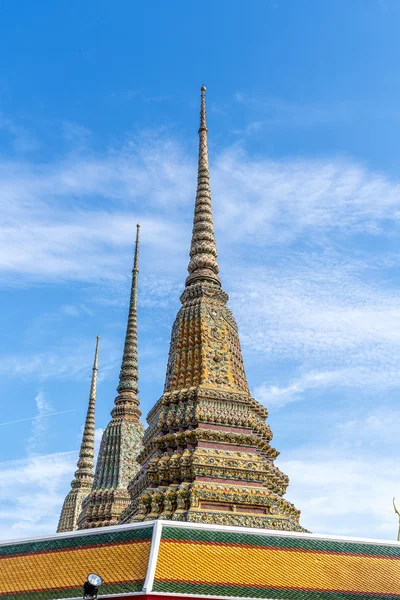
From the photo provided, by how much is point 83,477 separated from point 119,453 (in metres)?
11.5

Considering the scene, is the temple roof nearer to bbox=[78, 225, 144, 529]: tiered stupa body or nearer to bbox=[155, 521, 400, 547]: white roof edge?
bbox=[155, 521, 400, 547]: white roof edge

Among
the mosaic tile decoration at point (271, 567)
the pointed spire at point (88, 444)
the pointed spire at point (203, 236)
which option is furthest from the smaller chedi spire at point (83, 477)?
the mosaic tile decoration at point (271, 567)

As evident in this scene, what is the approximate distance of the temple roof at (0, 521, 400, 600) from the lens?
499 inches

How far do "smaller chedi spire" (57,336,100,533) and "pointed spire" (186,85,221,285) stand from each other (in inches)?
758

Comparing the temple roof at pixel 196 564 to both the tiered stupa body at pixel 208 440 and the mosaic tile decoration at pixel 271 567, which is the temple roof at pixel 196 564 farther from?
the tiered stupa body at pixel 208 440

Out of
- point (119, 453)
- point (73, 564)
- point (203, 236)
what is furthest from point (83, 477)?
point (73, 564)

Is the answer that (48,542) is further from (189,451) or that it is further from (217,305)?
(217,305)

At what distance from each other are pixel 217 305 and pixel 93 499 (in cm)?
1167

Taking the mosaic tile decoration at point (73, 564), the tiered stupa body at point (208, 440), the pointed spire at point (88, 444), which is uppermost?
the pointed spire at point (88, 444)

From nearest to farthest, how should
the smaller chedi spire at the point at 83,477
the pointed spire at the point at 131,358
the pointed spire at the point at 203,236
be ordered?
1. the pointed spire at the point at 203,236
2. the pointed spire at the point at 131,358
3. the smaller chedi spire at the point at 83,477

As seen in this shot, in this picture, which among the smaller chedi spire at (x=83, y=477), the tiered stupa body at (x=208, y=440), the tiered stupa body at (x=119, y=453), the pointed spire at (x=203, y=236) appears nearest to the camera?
the tiered stupa body at (x=208, y=440)

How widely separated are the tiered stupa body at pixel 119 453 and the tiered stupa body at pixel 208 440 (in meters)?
7.82

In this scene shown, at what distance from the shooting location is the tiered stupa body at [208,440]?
55.4ft

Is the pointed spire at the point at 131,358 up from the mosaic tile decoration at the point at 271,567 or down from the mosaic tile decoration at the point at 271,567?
up
